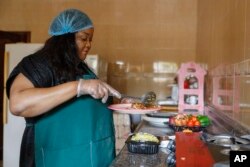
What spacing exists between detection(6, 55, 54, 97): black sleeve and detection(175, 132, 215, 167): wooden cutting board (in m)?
0.44

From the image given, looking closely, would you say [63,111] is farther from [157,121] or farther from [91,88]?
[157,121]

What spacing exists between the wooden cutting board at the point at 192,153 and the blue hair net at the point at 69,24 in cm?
50

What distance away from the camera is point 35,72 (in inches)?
38.0

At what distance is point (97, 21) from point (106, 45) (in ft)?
0.92

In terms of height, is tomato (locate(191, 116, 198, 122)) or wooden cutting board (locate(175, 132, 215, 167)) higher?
tomato (locate(191, 116, 198, 122))

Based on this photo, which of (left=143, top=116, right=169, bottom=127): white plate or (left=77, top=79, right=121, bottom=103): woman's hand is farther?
(left=143, top=116, right=169, bottom=127): white plate

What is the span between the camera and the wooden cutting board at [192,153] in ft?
2.60

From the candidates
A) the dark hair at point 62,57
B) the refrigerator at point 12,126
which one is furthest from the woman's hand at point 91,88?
the refrigerator at point 12,126

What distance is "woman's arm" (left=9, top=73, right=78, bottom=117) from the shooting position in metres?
0.88

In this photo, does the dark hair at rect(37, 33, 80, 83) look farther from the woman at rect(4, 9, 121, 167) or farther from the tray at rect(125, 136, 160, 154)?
the tray at rect(125, 136, 160, 154)

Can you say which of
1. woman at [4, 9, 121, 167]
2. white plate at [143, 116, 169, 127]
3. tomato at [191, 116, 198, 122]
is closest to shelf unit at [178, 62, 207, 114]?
white plate at [143, 116, 169, 127]

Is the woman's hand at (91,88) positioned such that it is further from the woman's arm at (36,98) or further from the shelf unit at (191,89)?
the shelf unit at (191,89)

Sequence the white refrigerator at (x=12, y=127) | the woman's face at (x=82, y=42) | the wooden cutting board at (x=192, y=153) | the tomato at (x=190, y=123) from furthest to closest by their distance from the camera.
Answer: the white refrigerator at (x=12, y=127)
the tomato at (x=190, y=123)
the woman's face at (x=82, y=42)
the wooden cutting board at (x=192, y=153)

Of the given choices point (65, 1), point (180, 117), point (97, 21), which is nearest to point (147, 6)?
point (97, 21)
